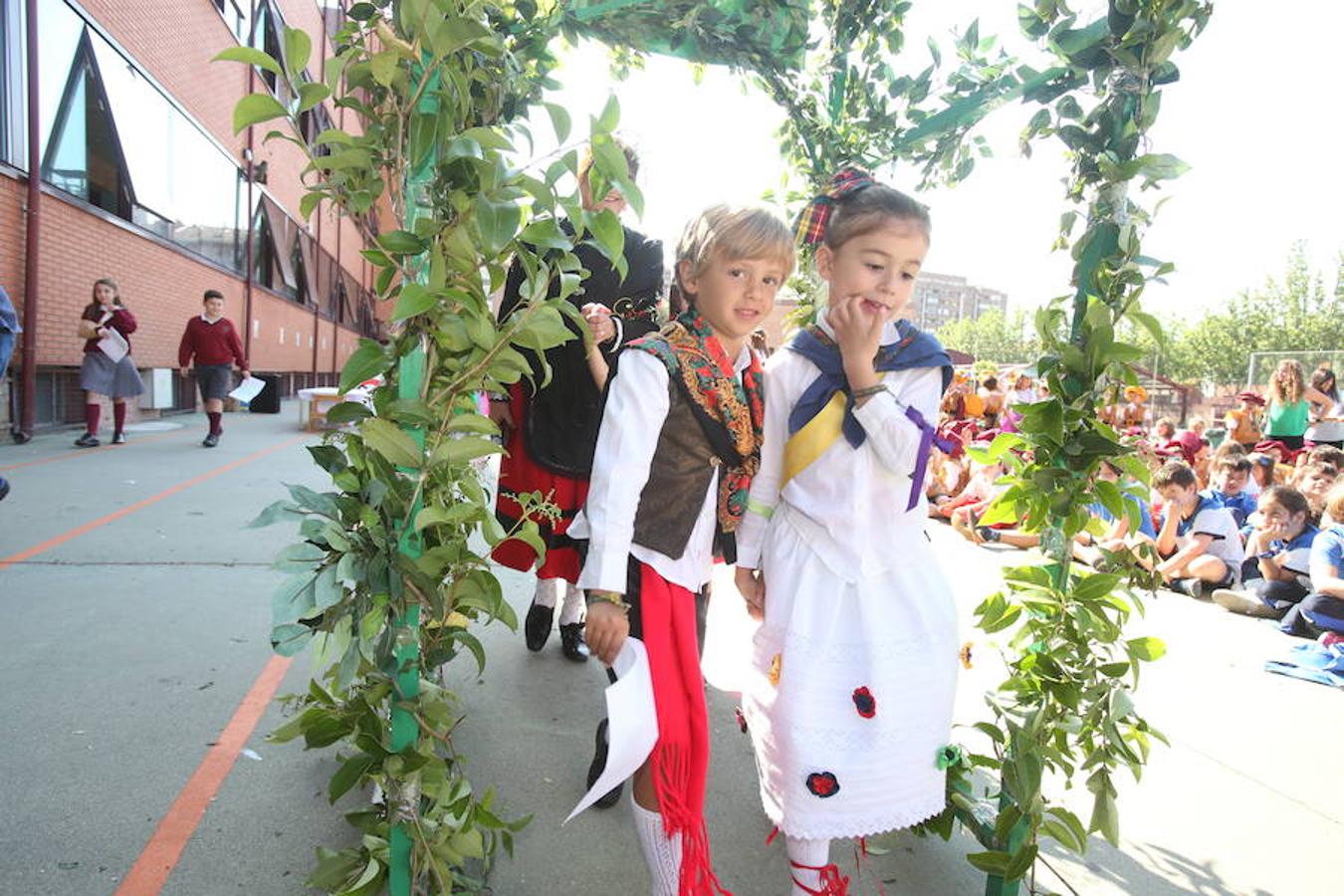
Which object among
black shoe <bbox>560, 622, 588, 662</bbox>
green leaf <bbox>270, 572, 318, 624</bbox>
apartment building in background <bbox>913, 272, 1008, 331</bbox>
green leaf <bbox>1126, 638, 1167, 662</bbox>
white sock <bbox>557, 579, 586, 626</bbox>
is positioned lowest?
black shoe <bbox>560, 622, 588, 662</bbox>

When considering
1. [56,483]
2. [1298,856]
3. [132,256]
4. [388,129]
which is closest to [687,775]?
[388,129]

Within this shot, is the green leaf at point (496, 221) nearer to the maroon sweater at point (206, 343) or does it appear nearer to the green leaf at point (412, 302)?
the green leaf at point (412, 302)

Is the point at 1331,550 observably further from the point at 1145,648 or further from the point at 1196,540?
the point at 1145,648

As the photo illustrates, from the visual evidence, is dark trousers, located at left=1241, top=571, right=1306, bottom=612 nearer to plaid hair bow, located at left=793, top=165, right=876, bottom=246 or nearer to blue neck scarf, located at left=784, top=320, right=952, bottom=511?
blue neck scarf, located at left=784, top=320, right=952, bottom=511

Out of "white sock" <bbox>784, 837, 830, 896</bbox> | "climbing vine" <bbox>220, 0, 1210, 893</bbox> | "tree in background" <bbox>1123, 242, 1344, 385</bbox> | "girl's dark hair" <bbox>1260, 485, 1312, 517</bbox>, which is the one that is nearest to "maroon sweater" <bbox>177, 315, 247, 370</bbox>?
"climbing vine" <bbox>220, 0, 1210, 893</bbox>

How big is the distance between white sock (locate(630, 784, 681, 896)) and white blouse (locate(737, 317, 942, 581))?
2.33ft

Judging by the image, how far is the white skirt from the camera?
1703 mm

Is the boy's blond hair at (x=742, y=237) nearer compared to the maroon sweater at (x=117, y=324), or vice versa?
the boy's blond hair at (x=742, y=237)

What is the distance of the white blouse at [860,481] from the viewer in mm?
1715

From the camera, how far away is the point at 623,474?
5.63 feet

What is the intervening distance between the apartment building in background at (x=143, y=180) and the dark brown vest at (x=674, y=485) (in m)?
3.40

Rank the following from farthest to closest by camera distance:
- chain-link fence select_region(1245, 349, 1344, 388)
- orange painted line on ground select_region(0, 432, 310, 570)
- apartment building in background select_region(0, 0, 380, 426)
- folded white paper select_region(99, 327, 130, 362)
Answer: chain-link fence select_region(1245, 349, 1344, 388) < folded white paper select_region(99, 327, 130, 362) < apartment building in background select_region(0, 0, 380, 426) < orange painted line on ground select_region(0, 432, 310, 570)

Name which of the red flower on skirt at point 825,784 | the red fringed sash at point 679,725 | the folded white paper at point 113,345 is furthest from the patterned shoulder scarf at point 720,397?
the folded white paper at point 113,345

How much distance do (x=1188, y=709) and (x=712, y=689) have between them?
2130 mm
